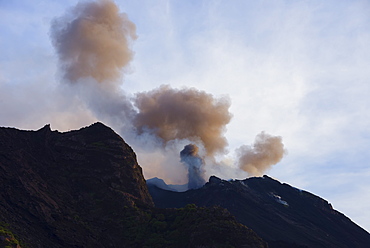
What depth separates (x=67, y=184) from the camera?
396 feet

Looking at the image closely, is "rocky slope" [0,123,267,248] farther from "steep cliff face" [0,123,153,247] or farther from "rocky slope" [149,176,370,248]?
"rocky slope" [149,176,370,248]

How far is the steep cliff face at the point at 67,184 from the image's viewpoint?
96.2 meters

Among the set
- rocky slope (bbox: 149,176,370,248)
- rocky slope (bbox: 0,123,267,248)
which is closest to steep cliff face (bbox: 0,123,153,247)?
rocky slope (bbox: 0,123,267,248)

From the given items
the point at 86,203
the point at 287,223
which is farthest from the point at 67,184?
the point at 287,223

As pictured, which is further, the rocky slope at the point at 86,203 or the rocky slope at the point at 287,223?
the rocky slope at the point at 287,223

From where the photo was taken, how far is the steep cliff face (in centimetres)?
9619

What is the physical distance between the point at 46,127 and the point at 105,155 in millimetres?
25475

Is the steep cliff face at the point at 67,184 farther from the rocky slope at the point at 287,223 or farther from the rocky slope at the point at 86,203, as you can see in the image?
the rocky slope at the point at 287,223

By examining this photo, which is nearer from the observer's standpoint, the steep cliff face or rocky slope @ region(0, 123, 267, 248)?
the steep cliff face

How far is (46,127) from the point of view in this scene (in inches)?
5586

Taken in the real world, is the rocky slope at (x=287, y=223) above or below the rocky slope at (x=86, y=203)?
above

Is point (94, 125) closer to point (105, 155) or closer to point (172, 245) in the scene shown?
point (105, 155)

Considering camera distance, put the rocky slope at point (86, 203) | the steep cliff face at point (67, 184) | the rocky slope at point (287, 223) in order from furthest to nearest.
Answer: the rocky slope at point (287, 223), the rocky slope at point (86, 203), the steep cliff face at point (67, 184)

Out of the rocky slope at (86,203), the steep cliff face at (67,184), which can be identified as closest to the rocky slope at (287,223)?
the rocky slope at (86,203)
